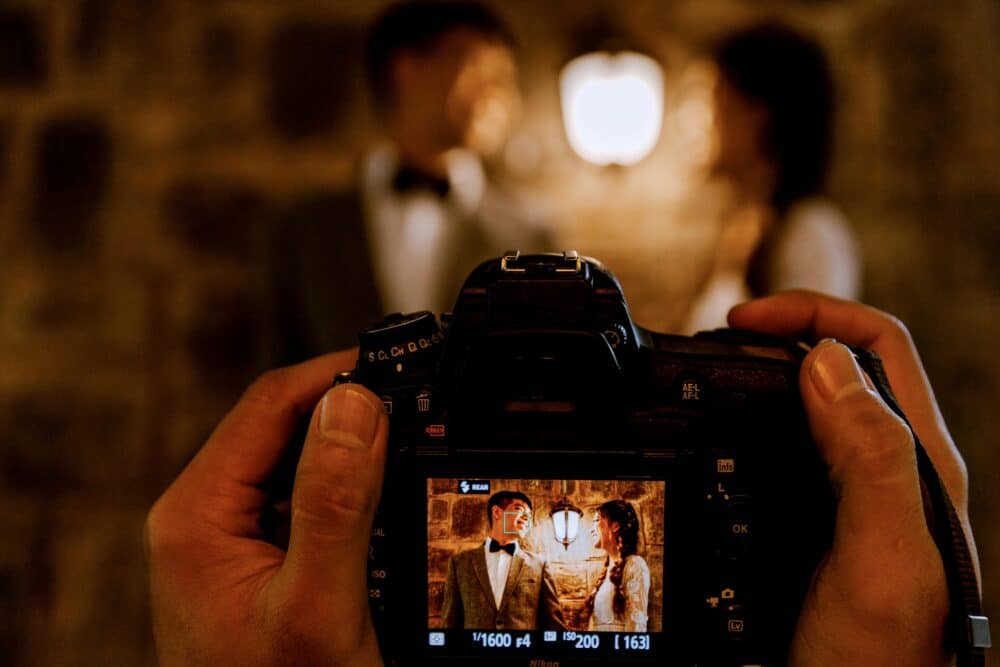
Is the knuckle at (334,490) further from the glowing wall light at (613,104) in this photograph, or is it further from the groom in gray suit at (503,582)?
the glowing wall light at (613,104)

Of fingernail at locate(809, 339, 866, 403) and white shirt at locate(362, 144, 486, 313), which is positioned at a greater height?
white shirt at locate(362, 144, 486, 313)

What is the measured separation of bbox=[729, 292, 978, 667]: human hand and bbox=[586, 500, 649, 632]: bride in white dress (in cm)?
15

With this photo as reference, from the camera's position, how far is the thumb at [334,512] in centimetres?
67

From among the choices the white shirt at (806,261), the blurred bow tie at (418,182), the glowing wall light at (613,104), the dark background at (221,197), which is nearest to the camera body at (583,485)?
the white shirt at (806,261)

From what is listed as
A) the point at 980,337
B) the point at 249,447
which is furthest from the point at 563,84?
the point at 249,447

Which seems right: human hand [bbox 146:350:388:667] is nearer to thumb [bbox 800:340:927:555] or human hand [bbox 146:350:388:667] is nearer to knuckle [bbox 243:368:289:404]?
knuckle [bbox 243:368:289:404]

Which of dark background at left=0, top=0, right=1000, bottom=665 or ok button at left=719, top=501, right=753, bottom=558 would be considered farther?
dark background at left=0, top=0, right=1000, bottom=665

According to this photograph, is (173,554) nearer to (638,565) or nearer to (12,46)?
(638,565)

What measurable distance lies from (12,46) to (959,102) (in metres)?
2.76

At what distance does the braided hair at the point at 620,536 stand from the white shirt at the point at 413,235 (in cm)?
127

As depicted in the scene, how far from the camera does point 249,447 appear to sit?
32.4 inches

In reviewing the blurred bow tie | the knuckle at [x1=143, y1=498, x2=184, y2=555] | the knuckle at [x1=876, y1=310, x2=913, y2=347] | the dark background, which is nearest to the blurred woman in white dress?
the dark background

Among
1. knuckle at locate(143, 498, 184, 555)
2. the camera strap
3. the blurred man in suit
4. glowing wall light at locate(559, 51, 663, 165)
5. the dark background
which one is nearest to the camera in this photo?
the camera strap

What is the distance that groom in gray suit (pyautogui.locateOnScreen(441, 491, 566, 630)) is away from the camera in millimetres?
738
